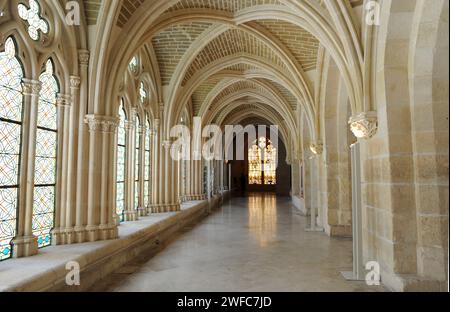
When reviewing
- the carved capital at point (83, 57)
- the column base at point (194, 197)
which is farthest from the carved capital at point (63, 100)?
the column base at point (194, 197)

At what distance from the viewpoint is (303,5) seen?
6.22 m

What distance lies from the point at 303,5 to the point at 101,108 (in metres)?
4.30

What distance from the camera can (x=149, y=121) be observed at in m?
9.01

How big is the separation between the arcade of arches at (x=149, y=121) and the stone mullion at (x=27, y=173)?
17 mm

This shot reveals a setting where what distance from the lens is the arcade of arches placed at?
4020 mm

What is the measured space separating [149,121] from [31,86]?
460cm

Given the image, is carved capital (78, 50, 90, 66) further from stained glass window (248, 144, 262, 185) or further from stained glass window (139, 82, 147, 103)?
stained glass window (248, 144, 262, 185)

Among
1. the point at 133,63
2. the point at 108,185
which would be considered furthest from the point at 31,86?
the point at 133,63

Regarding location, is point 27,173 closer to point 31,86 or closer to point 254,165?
point 31,86

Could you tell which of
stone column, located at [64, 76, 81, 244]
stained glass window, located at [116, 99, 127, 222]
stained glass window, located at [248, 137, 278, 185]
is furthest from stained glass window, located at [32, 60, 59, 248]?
stained glass window, located at [248, 137, 278, 185]

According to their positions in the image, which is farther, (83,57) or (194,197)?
(194,197)

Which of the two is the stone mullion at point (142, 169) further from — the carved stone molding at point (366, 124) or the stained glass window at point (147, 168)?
the carved stone molding at point (366, 124)
